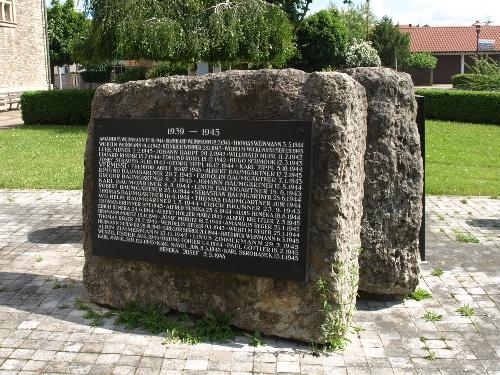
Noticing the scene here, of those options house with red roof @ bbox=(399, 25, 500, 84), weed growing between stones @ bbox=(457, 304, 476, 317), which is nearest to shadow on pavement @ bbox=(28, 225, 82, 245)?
weed growing between stones @ bbox=(457, 304, 476, 317)

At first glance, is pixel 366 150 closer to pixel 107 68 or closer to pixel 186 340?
pixel 186 340

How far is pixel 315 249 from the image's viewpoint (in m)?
4.59

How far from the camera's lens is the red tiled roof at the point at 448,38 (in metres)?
52.3

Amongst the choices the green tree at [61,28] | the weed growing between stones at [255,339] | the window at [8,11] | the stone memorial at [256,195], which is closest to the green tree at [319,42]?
the window at [8,11]

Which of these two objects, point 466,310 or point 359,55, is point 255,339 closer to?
point 466,310

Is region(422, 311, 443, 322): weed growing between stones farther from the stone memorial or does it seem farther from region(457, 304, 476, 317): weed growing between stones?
the stone memorial

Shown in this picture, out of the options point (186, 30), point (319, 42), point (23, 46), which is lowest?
point (186, 30)

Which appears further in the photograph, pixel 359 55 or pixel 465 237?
pixel 359 55

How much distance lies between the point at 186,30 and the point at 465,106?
11.3 meters

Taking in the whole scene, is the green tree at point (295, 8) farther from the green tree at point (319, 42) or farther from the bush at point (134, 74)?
the bush at point (134, 74)

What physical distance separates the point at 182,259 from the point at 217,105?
4.13ft

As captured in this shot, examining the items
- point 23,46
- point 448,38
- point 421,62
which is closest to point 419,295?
point 23,46

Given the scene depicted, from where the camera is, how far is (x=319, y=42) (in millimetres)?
29859

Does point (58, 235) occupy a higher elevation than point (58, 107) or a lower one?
lower
